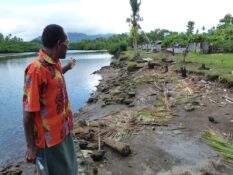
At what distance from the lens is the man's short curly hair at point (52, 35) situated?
10.1 ft

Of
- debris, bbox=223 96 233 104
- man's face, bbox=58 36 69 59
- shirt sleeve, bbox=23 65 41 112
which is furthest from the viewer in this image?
debris, bbox=223 96 233 104

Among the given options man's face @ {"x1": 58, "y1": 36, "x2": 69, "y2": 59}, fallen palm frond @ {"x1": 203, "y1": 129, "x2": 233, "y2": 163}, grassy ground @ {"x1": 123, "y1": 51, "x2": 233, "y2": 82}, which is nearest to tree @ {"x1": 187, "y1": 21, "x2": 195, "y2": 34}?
grassy ground @ {"x1": 123, "y1": 51, "x2": 233, "y2": 82}

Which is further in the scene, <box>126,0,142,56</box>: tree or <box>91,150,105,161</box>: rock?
<box>126,0,142,56</box>: tree

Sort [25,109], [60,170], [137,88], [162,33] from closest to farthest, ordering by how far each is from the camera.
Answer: [25,109], [60,170], [137,88], [162,33]

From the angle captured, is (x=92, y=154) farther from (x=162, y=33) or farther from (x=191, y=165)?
(x=162, y=33)

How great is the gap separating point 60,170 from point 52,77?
99 centimetres

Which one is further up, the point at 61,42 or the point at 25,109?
the point at 61,42

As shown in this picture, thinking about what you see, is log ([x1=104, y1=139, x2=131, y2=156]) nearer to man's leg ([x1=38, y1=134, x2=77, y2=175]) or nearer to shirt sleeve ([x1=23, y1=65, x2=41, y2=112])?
man's leg ([x1=38, y1=134, x2=77, y2=175])

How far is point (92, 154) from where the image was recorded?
20.8 ft

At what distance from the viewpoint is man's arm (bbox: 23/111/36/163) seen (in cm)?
295

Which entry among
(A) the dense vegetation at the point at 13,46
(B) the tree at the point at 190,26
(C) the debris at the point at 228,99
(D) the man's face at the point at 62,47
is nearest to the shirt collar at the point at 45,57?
(D) the man's face at the point at 62,47

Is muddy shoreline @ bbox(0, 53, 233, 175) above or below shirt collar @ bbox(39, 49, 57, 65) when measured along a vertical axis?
below

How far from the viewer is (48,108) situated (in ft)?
9.97

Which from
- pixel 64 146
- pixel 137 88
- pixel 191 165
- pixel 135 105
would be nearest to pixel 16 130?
pixel 135 105
